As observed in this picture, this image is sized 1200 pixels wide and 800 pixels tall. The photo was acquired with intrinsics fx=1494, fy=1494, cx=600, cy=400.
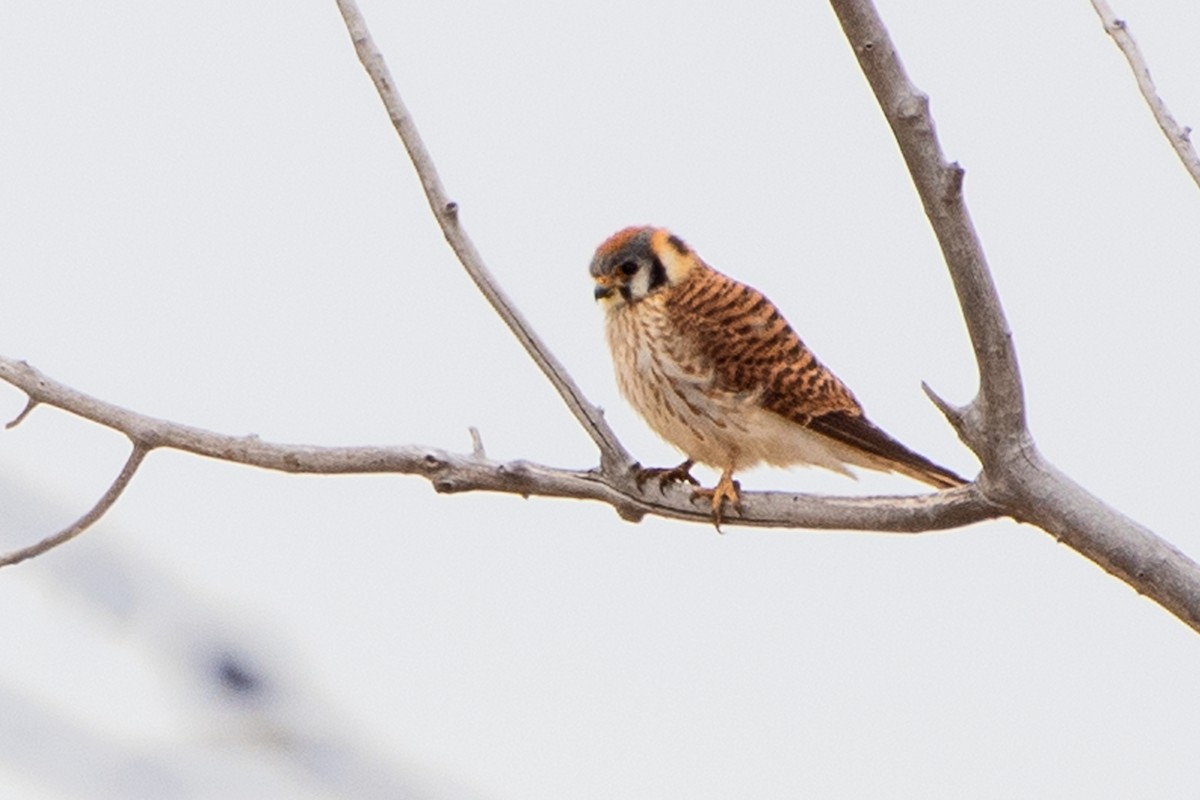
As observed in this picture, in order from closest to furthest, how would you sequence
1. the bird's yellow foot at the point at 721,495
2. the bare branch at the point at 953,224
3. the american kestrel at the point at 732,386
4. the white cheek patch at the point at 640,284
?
the bare branch at the point at 953,224 → the bird's yellow foot at the point at 721,495 → the american kestrel at the point at 732,386 → the white cheek patch at the point at 640,284

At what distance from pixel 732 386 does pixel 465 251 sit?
6.08ft

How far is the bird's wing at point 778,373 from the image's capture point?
4.86 metres

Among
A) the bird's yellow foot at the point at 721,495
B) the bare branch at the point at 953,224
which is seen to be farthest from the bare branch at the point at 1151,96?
the bird's yellow foot at the point at 721,495

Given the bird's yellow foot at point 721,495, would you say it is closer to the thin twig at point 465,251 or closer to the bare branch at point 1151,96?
the thin twig at point 465,251

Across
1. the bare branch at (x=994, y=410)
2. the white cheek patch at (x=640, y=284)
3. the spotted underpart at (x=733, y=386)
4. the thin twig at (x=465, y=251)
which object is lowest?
the bare branch at (x=994, y=410)

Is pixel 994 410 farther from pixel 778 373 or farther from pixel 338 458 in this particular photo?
pixel 778 373

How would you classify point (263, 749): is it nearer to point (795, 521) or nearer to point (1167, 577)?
point (1167, 577)

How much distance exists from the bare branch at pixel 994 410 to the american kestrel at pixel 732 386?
1.89 metres

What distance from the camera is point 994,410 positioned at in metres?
2.61

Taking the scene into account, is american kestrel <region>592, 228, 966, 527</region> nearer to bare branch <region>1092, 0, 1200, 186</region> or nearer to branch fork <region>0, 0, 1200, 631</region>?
branch fork <region>0, 0, 1200, 631</region>

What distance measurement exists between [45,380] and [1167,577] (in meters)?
2.27

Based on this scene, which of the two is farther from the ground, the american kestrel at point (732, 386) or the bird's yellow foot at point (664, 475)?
the american kestrel at point (732, 386)

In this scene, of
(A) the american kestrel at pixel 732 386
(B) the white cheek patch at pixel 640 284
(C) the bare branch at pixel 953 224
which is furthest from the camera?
(B) the white cheek patch at pixel 640 284

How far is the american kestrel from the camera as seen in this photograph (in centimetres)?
479
